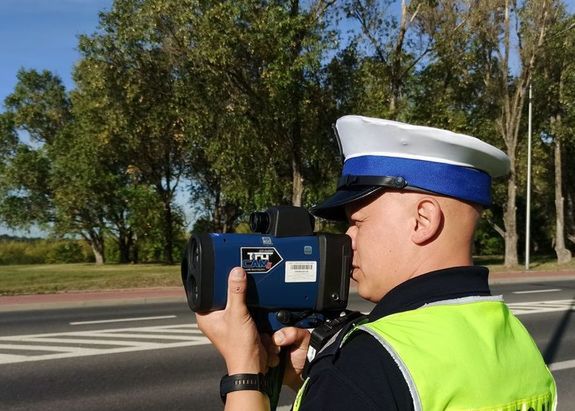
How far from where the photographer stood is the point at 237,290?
144cm

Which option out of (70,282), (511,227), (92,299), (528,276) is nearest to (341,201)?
(92,299)

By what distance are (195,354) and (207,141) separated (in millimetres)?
14067

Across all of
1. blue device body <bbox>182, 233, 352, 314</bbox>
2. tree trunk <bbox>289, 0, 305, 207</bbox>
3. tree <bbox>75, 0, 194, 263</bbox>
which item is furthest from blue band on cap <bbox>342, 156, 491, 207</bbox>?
tree <bbox>75, 0, 194, 263</bbox>

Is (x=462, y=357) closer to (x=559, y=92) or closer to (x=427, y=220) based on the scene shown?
(x=427, y=220)

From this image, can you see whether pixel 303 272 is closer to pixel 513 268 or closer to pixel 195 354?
pixel 195 354

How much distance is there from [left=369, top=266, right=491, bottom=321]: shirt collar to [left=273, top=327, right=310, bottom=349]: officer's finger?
0.31m

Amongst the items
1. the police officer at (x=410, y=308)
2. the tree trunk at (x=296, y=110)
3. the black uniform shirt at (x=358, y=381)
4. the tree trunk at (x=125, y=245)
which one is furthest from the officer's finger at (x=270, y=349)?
the tree trunk at (x=125, y=245)

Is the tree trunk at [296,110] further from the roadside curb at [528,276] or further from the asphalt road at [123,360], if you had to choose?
the asphalt road at [123,360]

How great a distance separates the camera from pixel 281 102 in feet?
60.4

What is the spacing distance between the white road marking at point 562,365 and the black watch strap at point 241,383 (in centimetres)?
602

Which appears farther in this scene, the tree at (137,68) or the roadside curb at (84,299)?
the tree at (137,68)

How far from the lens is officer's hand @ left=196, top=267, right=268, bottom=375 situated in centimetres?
144

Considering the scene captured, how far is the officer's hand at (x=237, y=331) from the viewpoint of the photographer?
1.44 m

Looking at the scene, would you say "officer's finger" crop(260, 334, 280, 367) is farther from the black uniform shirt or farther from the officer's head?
the black uniform shirt
